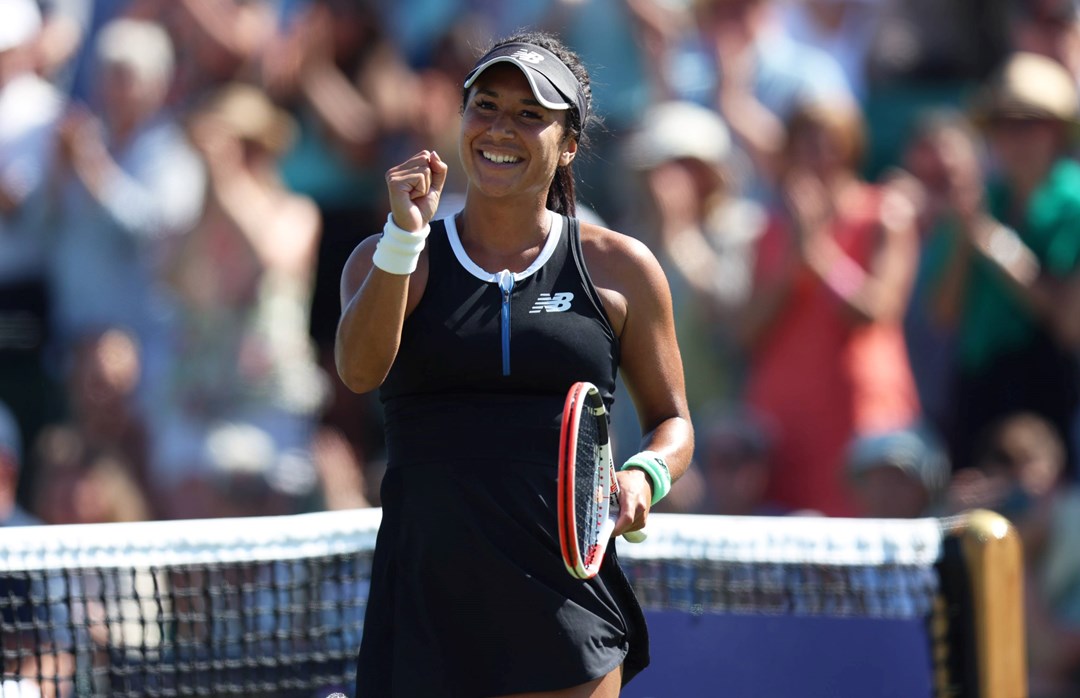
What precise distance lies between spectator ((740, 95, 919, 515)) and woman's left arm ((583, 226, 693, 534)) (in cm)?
398

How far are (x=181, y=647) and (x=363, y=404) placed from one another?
360 centimetres

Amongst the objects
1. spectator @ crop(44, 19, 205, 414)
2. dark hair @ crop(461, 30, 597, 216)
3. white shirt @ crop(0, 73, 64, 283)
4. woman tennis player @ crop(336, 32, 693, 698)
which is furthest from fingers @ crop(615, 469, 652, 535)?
white shirt @ crop(0, 73, 64, 283)

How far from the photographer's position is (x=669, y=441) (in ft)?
12.2

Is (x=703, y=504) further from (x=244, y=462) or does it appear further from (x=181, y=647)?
(x=181, y=647)

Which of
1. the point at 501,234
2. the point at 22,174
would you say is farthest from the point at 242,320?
the point at 501,234

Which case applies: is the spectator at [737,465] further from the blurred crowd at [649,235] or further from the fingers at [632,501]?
the fingers at [632,501]

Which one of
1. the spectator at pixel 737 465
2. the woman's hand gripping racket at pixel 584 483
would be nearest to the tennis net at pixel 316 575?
the woman's hand gripping racket at pixel 584 483

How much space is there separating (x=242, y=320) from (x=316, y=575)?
3.39m

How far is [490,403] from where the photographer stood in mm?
3557

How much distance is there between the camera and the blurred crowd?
299 inches

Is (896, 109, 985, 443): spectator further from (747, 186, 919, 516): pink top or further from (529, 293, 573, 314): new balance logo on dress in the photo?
(529, 293, 573, 314): new balance logo on dress

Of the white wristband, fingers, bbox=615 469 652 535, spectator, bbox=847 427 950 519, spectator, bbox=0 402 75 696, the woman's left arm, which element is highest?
the white wristband

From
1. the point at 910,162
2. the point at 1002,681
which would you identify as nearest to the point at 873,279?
the point at 910,162

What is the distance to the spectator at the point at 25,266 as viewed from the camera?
8.85 metres
